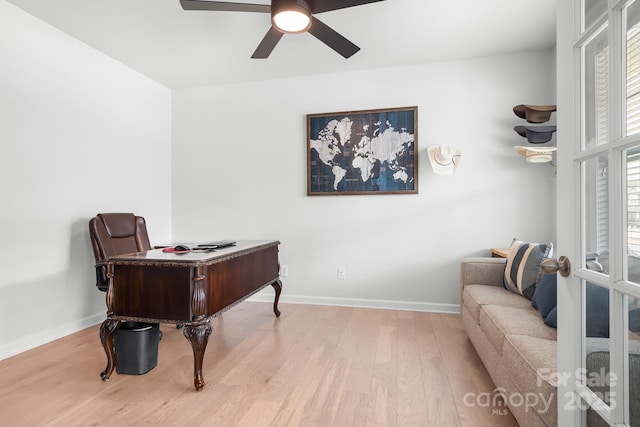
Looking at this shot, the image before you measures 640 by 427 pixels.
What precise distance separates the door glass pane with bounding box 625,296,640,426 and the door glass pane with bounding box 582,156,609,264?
102mm

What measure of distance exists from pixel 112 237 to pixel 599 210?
3203 millimetres

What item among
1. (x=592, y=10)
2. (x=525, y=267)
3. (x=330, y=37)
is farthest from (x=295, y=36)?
(x=525, y=267)

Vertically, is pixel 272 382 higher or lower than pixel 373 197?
lower

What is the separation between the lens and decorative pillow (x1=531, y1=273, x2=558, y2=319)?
179 cm

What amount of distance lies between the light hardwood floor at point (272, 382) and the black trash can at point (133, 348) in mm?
54

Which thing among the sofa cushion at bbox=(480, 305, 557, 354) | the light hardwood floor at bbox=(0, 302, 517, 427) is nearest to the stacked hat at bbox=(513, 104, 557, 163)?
the sofa cushion at bbox=(480, 305, 557, 354)

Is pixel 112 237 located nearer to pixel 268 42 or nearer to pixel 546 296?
pixel 268 42

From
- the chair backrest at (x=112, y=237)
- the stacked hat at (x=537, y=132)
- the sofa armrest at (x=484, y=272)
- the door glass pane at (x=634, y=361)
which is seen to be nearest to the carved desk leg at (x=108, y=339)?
the chair backrest at (x=112, y=237)

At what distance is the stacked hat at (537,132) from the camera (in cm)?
282

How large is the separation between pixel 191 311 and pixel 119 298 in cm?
48

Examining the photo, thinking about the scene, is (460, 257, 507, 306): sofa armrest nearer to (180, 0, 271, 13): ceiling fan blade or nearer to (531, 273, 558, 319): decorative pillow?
(531, 273, 558, 319): decorative pillow

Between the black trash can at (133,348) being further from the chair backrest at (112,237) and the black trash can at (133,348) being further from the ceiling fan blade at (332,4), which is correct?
the ceiling fan blade at (332,4)

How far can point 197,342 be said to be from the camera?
1.90m

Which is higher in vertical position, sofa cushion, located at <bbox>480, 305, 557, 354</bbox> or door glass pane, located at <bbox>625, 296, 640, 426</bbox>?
door glass pane, located at <bbox>625, 296, 640, 426</bbox>
